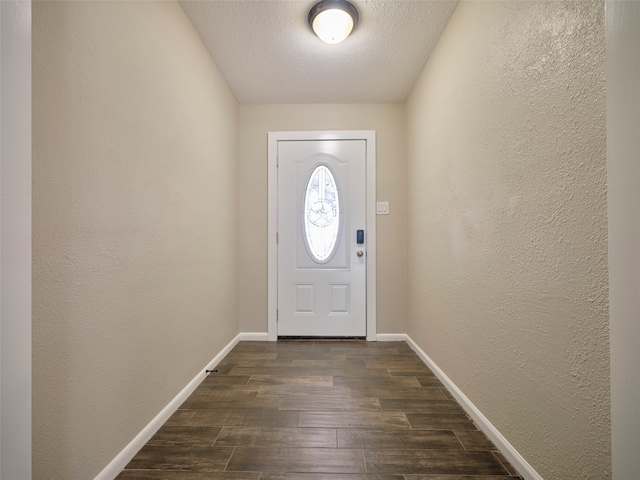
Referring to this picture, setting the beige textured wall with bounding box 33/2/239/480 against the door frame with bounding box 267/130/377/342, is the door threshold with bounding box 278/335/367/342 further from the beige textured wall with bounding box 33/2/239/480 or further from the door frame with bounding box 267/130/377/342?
the beige textured wall with bounding box 33/2/239/480

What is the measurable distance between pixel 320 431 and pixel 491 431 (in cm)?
81

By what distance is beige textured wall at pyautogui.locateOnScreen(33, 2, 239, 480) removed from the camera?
988 millimetres

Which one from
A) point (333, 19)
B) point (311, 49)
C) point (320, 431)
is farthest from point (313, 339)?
point (333, 19)

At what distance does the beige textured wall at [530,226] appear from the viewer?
0.94m

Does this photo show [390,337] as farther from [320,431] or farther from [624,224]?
[624,224]

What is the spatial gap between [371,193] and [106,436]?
8.58ft

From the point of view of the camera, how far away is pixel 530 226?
121cm

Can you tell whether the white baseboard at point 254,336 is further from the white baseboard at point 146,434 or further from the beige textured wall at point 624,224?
the beige textured wall at point 624,224

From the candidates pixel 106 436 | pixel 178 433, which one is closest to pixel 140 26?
pixel 106 436

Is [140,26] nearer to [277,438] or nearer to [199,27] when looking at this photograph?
[199,27]

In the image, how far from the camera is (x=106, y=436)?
124 cm

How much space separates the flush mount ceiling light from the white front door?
119 centimetres

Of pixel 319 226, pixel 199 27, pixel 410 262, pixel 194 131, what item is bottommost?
pixel 410 262

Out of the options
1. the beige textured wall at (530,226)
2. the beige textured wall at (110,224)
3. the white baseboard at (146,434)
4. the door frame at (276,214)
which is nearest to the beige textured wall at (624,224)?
the beige textured wall at (530,226)
